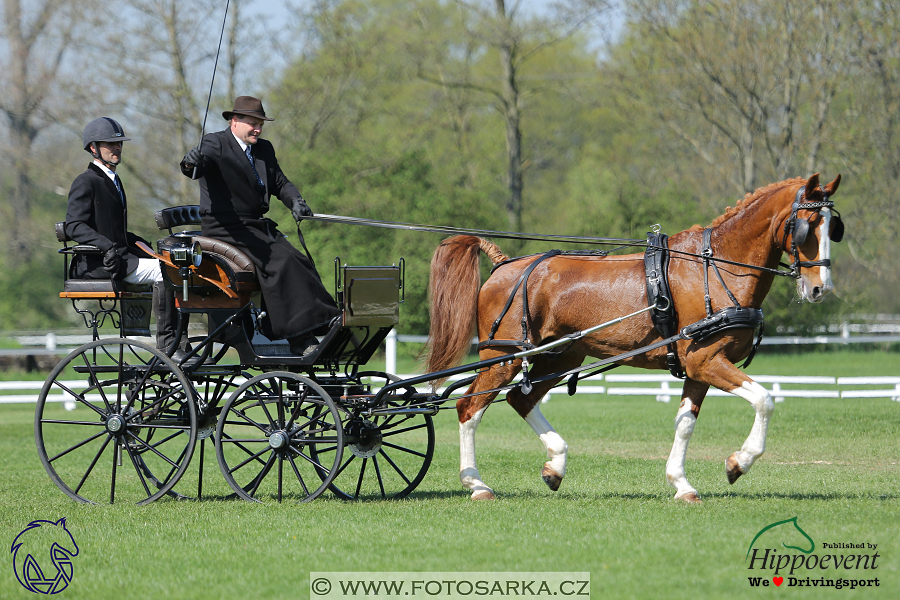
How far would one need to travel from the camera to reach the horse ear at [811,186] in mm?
6149

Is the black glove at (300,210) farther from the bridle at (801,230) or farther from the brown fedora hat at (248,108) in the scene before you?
the bridle at (801,230)

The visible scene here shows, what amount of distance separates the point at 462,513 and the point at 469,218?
17.0m

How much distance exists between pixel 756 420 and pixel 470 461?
81.3 inches

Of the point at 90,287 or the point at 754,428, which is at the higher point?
the point at 90,287

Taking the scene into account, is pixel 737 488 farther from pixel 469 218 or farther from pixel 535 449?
pixel 469 218

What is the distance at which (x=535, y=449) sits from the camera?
34.1 ft

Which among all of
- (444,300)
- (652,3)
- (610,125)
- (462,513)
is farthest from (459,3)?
(462,513)

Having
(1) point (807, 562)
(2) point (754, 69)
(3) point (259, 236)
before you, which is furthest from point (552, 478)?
(2) point (754, 69)

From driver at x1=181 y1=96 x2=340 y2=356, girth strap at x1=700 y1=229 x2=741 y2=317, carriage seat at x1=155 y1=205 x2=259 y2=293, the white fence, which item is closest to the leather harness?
girth strap at x1=700 y1=229 x2=741 y2=317

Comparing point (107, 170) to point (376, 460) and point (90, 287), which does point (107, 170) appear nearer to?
point (90, 287)

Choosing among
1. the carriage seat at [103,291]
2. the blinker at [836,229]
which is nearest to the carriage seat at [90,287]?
the carriage seat at [103,291]

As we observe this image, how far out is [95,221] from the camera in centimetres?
703

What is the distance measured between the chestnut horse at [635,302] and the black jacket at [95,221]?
2365 millimetres

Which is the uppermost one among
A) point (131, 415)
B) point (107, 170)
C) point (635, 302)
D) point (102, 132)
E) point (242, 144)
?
point (102, 132)
